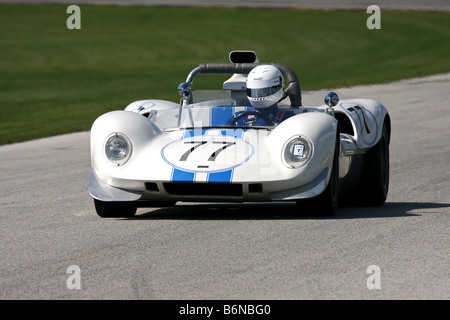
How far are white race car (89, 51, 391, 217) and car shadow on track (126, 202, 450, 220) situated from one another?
0.45 feet

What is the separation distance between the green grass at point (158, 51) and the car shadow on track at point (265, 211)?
288 inches

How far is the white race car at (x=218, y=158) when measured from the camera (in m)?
7.46

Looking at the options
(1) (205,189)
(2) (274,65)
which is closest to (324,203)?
(1) (205,189)

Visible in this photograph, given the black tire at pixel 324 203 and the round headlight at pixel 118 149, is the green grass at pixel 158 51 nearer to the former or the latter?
the round headlight at pixel 118 149

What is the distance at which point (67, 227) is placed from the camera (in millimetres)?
7480

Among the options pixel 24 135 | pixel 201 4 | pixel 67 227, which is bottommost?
pixel 201 4

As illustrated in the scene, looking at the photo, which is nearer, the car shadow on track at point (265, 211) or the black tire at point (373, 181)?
the car shadow on track at point (265, 211)

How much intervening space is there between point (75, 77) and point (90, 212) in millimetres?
21243

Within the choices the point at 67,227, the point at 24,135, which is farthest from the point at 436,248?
the point at 24,135

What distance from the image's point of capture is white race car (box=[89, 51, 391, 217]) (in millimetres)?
7461

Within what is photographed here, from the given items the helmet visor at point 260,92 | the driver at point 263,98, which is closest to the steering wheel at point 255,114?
the driver at point 263,98

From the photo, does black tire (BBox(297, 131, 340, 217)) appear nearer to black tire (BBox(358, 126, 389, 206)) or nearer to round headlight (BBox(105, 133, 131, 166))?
black tire (BBox(358, 126, 389, 206))

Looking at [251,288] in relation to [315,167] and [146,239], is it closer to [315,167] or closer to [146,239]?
[146,239]

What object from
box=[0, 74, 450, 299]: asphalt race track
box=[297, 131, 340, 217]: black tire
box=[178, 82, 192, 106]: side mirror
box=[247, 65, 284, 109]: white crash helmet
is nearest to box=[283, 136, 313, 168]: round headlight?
box=[297, 131, 340, 217]: black tire
